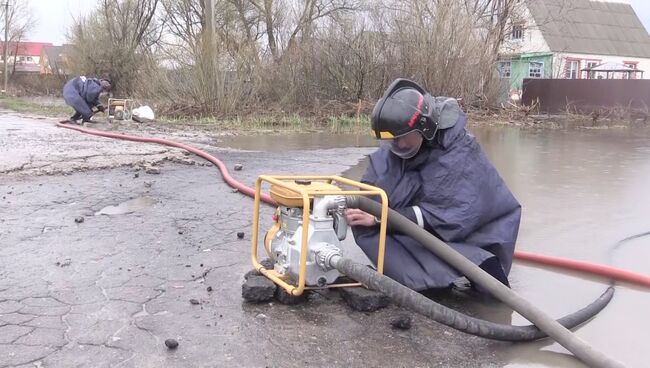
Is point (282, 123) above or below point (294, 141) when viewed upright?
above

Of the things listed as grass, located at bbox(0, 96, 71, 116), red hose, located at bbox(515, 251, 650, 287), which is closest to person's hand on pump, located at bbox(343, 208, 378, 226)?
red hose, located at bbox(515, 251, 650, 287)

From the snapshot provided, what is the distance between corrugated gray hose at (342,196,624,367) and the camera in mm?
2559

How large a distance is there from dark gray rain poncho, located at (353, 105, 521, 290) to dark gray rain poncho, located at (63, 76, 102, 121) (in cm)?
1190

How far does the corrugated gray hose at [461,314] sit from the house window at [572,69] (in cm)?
4097

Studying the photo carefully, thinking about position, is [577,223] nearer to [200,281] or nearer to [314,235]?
[314,235]

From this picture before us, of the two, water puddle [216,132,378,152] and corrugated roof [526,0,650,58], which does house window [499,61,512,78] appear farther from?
corrugated roof [526,0,650,58]

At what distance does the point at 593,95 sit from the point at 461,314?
21208 millimetres

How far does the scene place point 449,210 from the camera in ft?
10.2

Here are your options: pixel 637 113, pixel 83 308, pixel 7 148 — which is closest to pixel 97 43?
pixel 7 148

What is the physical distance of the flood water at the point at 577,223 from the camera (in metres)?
2.96

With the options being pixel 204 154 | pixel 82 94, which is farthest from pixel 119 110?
pixel 204 154

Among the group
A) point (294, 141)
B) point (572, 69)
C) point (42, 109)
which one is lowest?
point (294, 141)

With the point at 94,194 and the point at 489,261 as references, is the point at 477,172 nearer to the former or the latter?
the point at 489,261

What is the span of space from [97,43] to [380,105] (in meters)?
29.0
